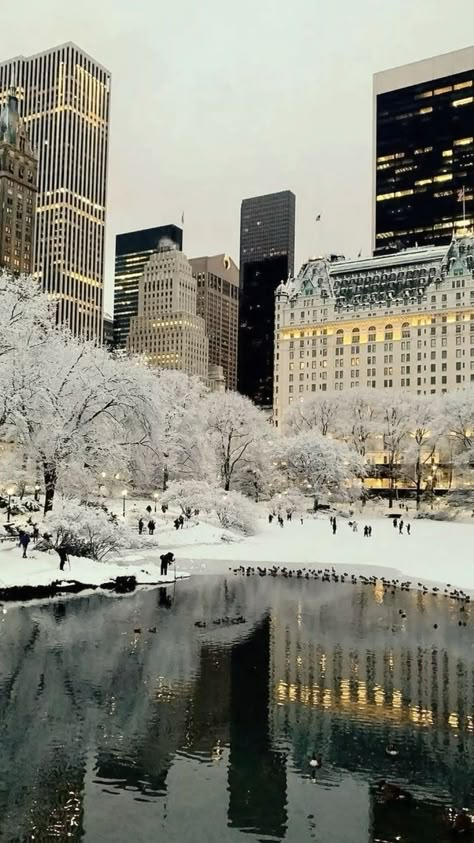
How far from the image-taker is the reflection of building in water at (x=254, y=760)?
559 inches

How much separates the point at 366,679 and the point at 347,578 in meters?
22.4

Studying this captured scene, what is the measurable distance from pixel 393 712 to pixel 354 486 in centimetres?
7880

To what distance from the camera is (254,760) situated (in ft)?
55.5

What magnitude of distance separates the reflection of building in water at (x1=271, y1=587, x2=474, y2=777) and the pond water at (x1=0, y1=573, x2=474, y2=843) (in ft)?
0.25

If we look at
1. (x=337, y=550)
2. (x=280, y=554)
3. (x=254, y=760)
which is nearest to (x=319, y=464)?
(x=337, y=550)

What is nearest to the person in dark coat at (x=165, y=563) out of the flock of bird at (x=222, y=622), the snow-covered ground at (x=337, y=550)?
the snow-covered ground at (x=337, y=550)

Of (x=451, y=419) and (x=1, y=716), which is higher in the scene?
(x=451, y=419)

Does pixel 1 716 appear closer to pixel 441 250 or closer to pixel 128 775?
pixel 128 775

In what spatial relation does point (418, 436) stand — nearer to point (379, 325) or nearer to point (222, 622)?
point (379, 325)

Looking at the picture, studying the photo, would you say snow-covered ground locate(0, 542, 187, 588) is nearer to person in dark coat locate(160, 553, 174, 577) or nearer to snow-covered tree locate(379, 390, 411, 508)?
person in dark coat locate(160, 553, 174, 577)

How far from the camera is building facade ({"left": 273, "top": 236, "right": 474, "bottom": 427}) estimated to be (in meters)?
171

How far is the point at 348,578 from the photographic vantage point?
45.7 m

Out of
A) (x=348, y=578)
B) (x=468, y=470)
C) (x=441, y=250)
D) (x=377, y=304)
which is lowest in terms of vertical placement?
(x=348, y=578)

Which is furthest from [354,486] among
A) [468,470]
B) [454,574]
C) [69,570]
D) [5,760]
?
[5,760]
